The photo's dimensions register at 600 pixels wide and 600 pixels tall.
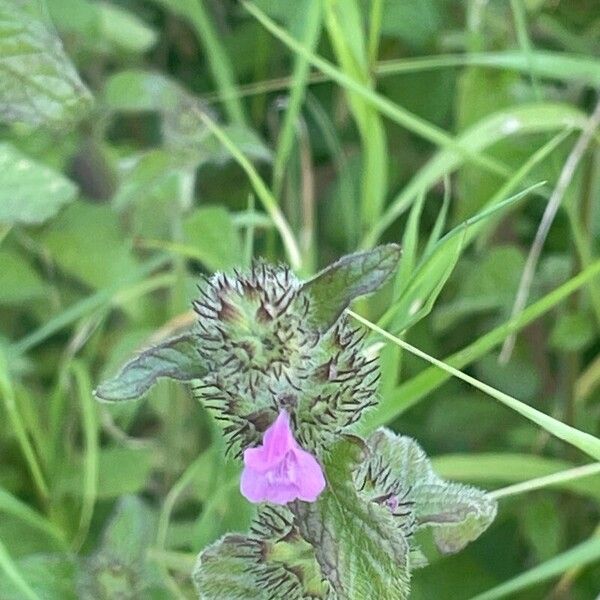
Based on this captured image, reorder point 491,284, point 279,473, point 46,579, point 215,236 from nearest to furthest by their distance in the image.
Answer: point 279,473
point 46,579
point 215,236
point 491,284

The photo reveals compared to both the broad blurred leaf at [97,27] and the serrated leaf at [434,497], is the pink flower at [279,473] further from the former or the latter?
the broad blurred leaf at [97,27]

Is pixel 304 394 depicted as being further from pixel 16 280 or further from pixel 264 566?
pixel 16 280

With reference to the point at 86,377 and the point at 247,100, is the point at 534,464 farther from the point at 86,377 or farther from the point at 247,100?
the point at 247,100

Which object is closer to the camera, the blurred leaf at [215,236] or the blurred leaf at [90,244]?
the blurred leaf at [215,236]

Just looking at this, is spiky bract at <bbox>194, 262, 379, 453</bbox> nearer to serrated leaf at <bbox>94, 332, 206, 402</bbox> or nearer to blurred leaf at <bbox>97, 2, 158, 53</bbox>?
serrated leaf at <bbox>94, 332, 206, 402</bbox>

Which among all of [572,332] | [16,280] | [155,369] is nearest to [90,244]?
Answer: [16,280]

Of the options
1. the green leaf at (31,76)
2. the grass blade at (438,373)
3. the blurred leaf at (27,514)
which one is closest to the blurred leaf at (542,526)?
the grass blade at (438,373)

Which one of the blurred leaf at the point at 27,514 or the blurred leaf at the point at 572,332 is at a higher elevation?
the blurred leaf at the point at 572,332
